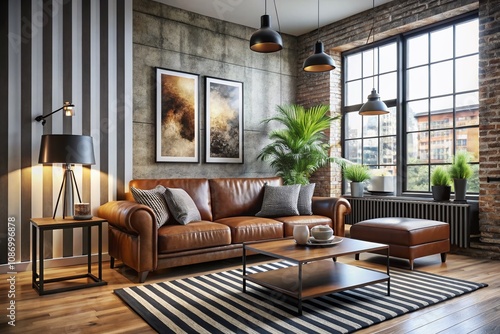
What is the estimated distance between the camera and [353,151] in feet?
20.4

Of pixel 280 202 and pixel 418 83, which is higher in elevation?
pixel 418 83

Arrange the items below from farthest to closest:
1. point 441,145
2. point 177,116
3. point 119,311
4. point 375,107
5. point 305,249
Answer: point 177,116
point 441,145
point 375,107
point 305,249
point 119,311

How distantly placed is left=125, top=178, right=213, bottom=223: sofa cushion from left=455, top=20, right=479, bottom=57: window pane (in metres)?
3.48

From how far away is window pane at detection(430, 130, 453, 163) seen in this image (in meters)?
5.02

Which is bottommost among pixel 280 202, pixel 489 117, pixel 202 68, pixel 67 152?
pixel 280 202

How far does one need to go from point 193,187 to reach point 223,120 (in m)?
1.42

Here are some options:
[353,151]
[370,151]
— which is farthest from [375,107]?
[353,151]

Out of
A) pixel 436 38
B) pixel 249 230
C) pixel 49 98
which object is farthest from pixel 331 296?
pixel 436 38

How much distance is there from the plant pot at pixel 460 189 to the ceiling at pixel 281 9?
8.25ft

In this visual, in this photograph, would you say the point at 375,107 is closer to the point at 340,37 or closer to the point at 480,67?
the point at 480,67

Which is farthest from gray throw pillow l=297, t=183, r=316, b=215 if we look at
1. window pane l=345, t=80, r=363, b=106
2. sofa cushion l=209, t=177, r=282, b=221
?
window pane l=345, t=80, r=363, b=106

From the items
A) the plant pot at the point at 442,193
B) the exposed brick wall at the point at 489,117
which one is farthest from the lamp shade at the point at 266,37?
the plant pot at the point at 442,193

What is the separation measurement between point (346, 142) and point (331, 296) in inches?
143

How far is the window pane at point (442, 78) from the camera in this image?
198 inches
